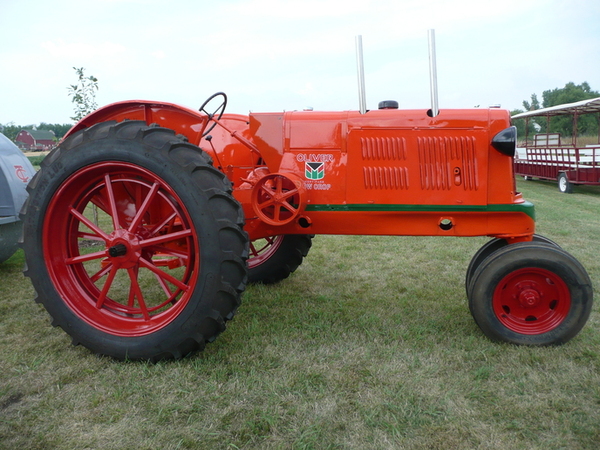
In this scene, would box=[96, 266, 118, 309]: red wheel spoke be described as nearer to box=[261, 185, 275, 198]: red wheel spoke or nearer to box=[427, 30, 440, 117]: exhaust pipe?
box=[261, 185, 275, 198]: red wheel spoke

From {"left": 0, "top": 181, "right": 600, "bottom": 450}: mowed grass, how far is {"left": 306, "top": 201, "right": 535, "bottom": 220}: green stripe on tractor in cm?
80

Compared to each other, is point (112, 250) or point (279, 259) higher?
point (112, 250)

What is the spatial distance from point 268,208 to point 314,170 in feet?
1.30

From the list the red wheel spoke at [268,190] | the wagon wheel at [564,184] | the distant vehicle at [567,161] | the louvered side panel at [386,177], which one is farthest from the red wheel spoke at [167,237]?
the wagon wheel at [564,184]

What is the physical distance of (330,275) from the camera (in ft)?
14.9

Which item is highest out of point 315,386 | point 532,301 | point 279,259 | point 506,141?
point 506,141

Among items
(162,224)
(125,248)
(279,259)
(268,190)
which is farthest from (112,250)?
(279,259)

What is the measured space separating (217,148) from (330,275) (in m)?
1.70

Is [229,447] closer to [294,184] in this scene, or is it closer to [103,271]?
[294,184]

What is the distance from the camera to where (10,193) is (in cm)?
421

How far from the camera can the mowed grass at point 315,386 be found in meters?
2.01

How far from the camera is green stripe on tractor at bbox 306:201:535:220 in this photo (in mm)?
2939

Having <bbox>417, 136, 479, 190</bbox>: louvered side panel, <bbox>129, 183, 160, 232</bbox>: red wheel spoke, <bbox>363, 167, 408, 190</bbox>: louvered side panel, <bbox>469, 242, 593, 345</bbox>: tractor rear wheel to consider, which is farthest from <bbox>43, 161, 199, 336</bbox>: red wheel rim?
<bbox>469, 242, 593, 345</bbox>: tractor rear wheel

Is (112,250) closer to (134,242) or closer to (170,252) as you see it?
(134,242)
